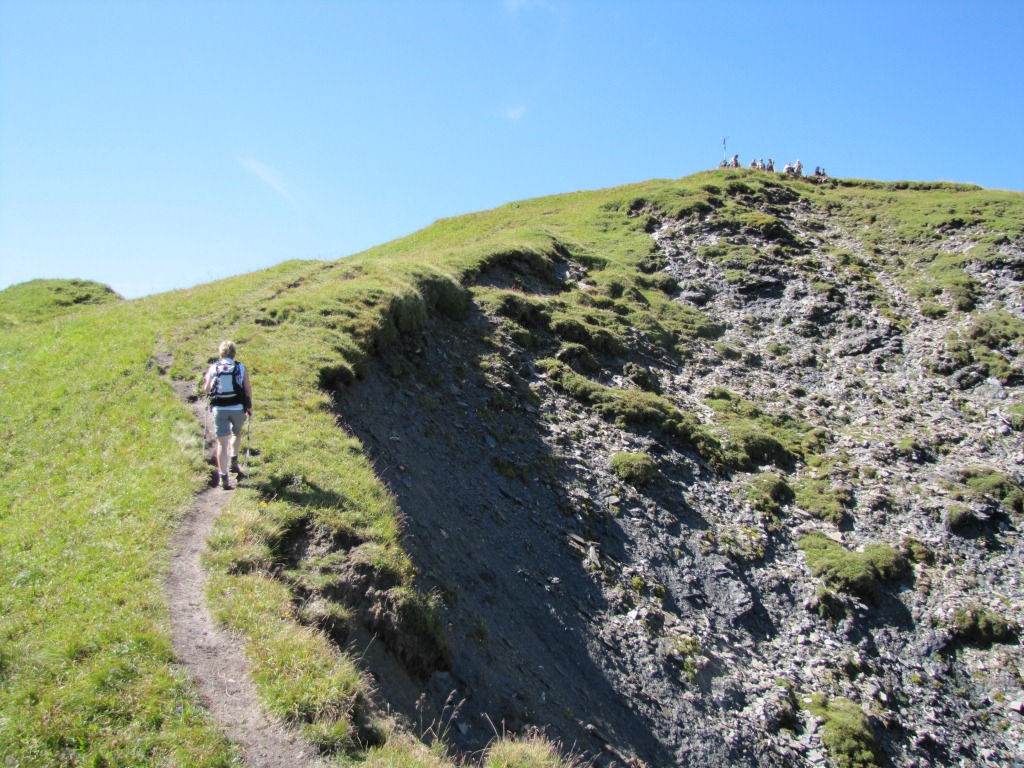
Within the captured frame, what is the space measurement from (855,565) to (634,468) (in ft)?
29.6

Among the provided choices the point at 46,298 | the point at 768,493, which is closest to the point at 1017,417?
the point at 768,493

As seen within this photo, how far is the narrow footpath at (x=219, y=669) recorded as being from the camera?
8094mm

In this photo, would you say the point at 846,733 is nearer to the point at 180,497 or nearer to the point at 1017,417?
the point at 180,497

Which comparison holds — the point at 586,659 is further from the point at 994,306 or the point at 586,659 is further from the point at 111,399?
the point at 994,306

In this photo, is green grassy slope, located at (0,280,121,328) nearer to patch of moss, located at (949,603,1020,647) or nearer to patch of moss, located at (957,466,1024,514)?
patch of moss, located at (949,603,1020,647)

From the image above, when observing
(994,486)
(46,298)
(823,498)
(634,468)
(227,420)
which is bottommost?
(823,498)

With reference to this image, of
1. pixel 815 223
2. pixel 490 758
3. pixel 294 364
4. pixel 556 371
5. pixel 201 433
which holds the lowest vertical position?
pixel 490 758

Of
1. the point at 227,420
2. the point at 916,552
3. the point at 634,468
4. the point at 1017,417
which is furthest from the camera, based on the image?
the point at 1017,417

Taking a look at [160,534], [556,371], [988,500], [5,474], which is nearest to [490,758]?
[160,534]

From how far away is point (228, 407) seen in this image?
48.6ft

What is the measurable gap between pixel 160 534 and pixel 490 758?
773 cm

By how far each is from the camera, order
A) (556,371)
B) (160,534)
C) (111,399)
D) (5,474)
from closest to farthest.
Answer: (160,534) < (5,474) < (111,399) < (556,371)

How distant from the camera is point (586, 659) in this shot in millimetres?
18031

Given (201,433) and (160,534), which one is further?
(201,433)
